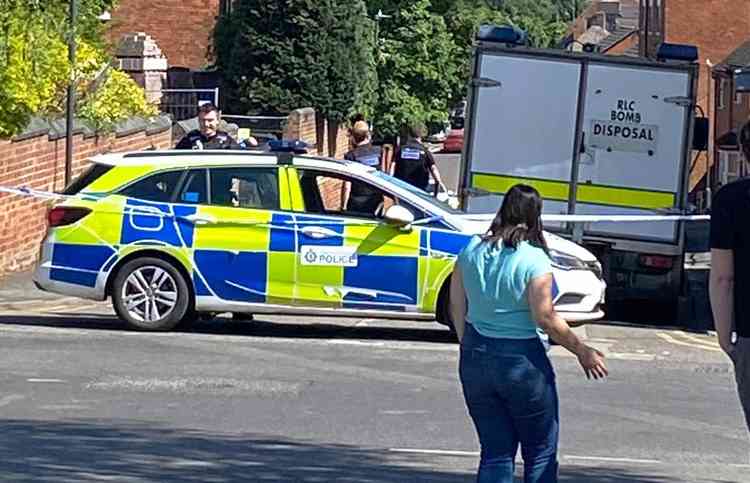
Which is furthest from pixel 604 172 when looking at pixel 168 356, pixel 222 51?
pixel 222 51

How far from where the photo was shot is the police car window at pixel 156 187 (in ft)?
45.5

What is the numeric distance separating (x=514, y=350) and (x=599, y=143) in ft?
36.3

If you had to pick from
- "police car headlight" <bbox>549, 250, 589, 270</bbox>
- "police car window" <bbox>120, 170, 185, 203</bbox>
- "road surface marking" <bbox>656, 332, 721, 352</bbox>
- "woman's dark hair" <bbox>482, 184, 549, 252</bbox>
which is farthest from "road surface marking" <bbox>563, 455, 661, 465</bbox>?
"road surface marking" <bbox>656, 332, 721, 352</bbox>

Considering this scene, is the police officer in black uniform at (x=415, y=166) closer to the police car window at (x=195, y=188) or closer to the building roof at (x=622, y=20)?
the police car window at (x=195, y=188)

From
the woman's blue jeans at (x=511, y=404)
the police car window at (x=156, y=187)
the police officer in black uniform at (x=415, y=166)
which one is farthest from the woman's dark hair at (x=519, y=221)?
the police officer in black uniform at (x=415, y=166)

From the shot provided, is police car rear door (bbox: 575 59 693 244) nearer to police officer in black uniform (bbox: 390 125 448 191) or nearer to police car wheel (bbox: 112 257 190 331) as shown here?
police officer in black uniform (bbox: 390 125 448 191)

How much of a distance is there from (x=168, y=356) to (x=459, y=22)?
44980mm

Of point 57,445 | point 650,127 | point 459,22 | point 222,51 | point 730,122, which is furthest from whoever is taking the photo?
point 459,22

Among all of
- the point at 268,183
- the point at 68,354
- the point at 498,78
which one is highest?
the point at 498,78

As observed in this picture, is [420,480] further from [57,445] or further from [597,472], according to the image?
[57,445]

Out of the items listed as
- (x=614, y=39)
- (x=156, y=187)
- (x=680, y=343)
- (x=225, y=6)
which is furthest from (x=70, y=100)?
(x=614, y=39)

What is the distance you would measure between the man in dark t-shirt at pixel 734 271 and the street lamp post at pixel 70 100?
1352 centimetres

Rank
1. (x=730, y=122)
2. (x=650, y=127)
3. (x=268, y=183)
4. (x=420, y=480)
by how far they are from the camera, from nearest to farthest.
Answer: (x=420, y=480) → (x=268, y=183) → (x=650, y=127) → (x=730, y=122)

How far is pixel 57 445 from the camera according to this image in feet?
29.0
